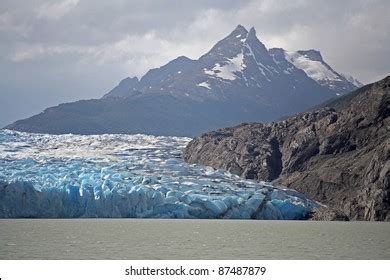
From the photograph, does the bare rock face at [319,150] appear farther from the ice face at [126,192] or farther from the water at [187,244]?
the water at [187,244]

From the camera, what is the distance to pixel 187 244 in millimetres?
65375

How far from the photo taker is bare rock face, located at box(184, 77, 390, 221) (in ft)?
465

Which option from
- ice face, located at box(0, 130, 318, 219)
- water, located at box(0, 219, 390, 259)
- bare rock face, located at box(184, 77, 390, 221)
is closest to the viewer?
water, located at box(0, 219, 390, 259)

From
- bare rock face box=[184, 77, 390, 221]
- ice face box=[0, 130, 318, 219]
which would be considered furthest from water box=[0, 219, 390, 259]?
bare rock face box=[184, 77, 390, 221]

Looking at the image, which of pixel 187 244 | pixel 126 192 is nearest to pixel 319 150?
pixel 126 192

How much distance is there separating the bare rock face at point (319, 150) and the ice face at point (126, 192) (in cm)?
1804

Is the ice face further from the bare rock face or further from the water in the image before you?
the water

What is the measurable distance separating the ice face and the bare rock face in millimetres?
18038

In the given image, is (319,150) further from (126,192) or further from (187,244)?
(187,244)

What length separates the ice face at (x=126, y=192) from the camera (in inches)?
4481

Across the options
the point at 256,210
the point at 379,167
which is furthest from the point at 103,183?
the point at 379,167
